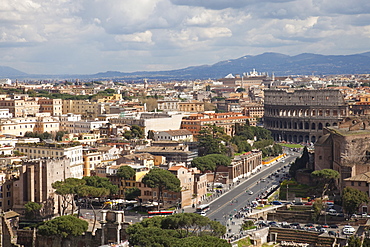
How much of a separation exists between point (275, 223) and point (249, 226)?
185 centimetres

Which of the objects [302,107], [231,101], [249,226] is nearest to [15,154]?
[249,226]

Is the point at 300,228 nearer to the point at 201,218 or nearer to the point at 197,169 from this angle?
the point at 201,218

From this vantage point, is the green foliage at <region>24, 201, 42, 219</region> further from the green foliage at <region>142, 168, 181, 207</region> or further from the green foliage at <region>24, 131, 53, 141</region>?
the green foliage at <region>24, 131, 53, 141</region>

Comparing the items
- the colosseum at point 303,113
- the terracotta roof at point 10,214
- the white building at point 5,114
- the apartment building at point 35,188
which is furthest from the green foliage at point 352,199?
the colosseum at point 303,113

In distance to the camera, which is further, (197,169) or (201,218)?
(197,169)

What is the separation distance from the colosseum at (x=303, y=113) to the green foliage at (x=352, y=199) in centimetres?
6750

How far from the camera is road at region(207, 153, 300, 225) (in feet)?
195

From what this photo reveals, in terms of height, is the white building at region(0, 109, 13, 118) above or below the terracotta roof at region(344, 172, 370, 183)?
above

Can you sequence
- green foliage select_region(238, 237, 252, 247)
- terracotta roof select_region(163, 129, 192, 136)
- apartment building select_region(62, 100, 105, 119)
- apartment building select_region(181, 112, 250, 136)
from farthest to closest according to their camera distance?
apartment building select_region(62, 100, 105, 119) < apartment building select_region(181, 112, 250, 136) < terracotta roof select_region(163, 129, 192, 136) < green foliage select_region(238, 237, 252, 247)

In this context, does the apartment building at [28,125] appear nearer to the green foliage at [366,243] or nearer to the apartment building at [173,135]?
the apartment building at [173,135]

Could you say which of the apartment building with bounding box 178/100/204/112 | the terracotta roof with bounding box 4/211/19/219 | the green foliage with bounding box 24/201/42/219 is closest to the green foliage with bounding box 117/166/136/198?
the green foliage with bounding box 24/201/42/219

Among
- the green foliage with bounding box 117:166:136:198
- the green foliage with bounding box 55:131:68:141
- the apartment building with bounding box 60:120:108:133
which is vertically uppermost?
the apartment building with bounding box 60:120:108:133

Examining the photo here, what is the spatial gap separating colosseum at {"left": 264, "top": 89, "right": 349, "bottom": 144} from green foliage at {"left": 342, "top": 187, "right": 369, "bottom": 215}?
221ft

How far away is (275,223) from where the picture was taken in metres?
52.8
